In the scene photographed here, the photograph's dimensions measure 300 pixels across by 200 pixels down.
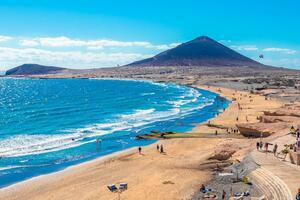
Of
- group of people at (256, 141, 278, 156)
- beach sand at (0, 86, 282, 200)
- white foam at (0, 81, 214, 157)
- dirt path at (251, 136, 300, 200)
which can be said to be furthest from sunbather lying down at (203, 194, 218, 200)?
white foam at (0, 81, 214, 157)

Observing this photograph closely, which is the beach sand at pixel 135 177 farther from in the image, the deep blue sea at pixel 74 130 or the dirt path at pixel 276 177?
the dirt path at pixel 276 177

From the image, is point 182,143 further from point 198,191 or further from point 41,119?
point 41,119

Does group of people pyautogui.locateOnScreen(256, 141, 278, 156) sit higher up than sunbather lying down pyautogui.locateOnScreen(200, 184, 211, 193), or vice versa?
group of people pyautogui.locateOnScreen(256, 141, 278, 156)

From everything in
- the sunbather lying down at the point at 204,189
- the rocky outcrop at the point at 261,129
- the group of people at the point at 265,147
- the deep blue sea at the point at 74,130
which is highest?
the group of people at the point at 265,147

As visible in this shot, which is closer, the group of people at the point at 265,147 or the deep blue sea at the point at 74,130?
the group of people at the point at 265,147

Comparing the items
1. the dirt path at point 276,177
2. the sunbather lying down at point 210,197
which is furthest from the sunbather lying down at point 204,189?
the dirt path at point 276,177

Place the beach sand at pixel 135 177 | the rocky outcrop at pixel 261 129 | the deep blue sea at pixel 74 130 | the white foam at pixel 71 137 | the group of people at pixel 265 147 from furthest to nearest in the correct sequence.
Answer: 1. the rocky outcrop at pixel 261 129
2. the white foam at pixel 71 137
3. the deep blue sea at pixel 74 130
4. the group of people at pixel 265 147
5. the beach sand at pixel 135 177

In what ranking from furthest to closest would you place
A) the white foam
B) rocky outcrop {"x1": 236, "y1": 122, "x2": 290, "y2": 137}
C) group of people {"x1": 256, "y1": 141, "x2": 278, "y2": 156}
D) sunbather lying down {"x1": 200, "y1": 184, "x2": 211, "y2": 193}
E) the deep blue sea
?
1. rocky outcrop {"x1": 236, "y1": 122, "x2": 290, "y2": 137}
2. the white foam
3. the deep blue sea
4. group of people {"x1": 256, "y1": 141, "x2": 278, "y2": 156}
5. sunbather lying down {"x1": 200, "y1": 184, "x2": 211, "y2": 193}

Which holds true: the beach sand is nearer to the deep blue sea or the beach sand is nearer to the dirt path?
the deep blue sea

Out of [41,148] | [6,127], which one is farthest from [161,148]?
[6,127]
